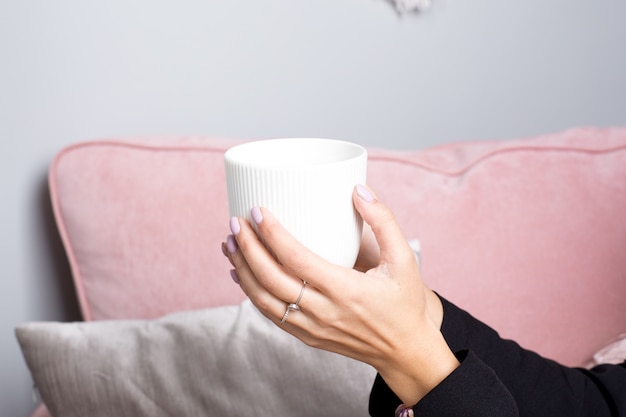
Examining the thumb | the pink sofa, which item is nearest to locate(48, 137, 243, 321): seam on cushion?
the pink sofa

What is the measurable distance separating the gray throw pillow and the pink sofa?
0.12 m

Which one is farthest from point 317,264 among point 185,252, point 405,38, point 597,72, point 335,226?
point 597,72

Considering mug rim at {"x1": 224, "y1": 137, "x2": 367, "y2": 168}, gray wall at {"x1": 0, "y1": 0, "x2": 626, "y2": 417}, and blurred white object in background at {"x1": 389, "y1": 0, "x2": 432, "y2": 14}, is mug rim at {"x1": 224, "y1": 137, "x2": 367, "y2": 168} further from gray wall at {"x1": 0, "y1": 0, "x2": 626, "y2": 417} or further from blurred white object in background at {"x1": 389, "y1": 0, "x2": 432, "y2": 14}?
blurred white object in background at {"x1": 389, "y1": 0, "x2": 432, "y2": 14}

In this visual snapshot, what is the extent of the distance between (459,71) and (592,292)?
0.56 meters

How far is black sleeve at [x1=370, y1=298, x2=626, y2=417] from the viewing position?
0.68 m

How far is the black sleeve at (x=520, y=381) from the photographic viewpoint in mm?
684

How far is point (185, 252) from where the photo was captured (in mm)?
979

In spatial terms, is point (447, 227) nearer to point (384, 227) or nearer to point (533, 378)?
point (533, 378)

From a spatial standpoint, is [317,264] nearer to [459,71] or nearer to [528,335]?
[528,335]

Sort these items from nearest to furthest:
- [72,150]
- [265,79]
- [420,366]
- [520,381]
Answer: [420,366]
[520,381]
[72,150]
[265,79]

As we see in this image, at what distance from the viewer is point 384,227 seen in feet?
1.99

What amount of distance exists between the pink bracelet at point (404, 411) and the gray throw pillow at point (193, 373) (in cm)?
16

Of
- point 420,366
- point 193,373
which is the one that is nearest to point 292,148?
point 420,366

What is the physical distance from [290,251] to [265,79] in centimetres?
72
